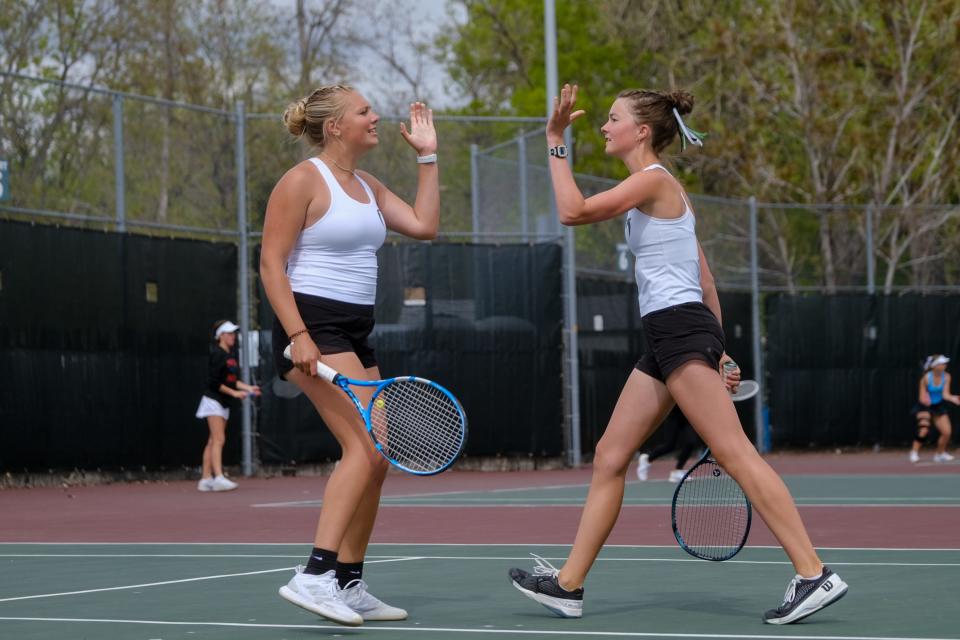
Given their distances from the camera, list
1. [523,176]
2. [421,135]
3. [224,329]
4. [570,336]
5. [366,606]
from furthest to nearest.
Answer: [523,176] → [570,336] → [224,329] → [421,135] → [366,606]

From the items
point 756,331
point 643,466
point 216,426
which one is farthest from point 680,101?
point 756,331

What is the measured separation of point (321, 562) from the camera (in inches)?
216

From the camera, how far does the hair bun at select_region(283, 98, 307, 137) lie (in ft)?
19.1

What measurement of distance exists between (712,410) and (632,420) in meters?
0.30

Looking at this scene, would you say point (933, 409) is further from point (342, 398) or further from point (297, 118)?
point (342, 398)

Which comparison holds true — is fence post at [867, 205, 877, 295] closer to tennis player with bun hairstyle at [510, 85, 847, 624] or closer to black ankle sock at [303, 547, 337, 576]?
tennis player with bun hairstyle at [510, 85, 847, 624]

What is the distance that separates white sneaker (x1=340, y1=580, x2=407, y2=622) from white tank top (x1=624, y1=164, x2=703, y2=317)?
4.43 feet

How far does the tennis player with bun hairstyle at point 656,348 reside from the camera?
5535mm

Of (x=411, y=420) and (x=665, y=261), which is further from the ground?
(x=665, y=261)

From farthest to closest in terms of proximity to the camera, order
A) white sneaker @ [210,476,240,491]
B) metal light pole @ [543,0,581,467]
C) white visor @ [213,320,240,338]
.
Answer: metal light pole @ [543,0,581,467] < white visor @ [213,320,240,338] < white sneaker @ [210,476,240,491]

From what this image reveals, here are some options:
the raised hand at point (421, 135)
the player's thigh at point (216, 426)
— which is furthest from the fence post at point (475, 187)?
the raised hand at point (421, 135)

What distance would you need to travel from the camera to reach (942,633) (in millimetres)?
5078

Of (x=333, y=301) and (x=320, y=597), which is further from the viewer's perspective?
(x=333, y=301)

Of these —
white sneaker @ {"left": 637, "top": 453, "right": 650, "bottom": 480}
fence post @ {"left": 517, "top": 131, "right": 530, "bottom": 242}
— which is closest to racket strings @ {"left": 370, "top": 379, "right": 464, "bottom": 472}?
white sneaker @ {"left": 637, "top": 453, "right": 650, "bottom": 480}
